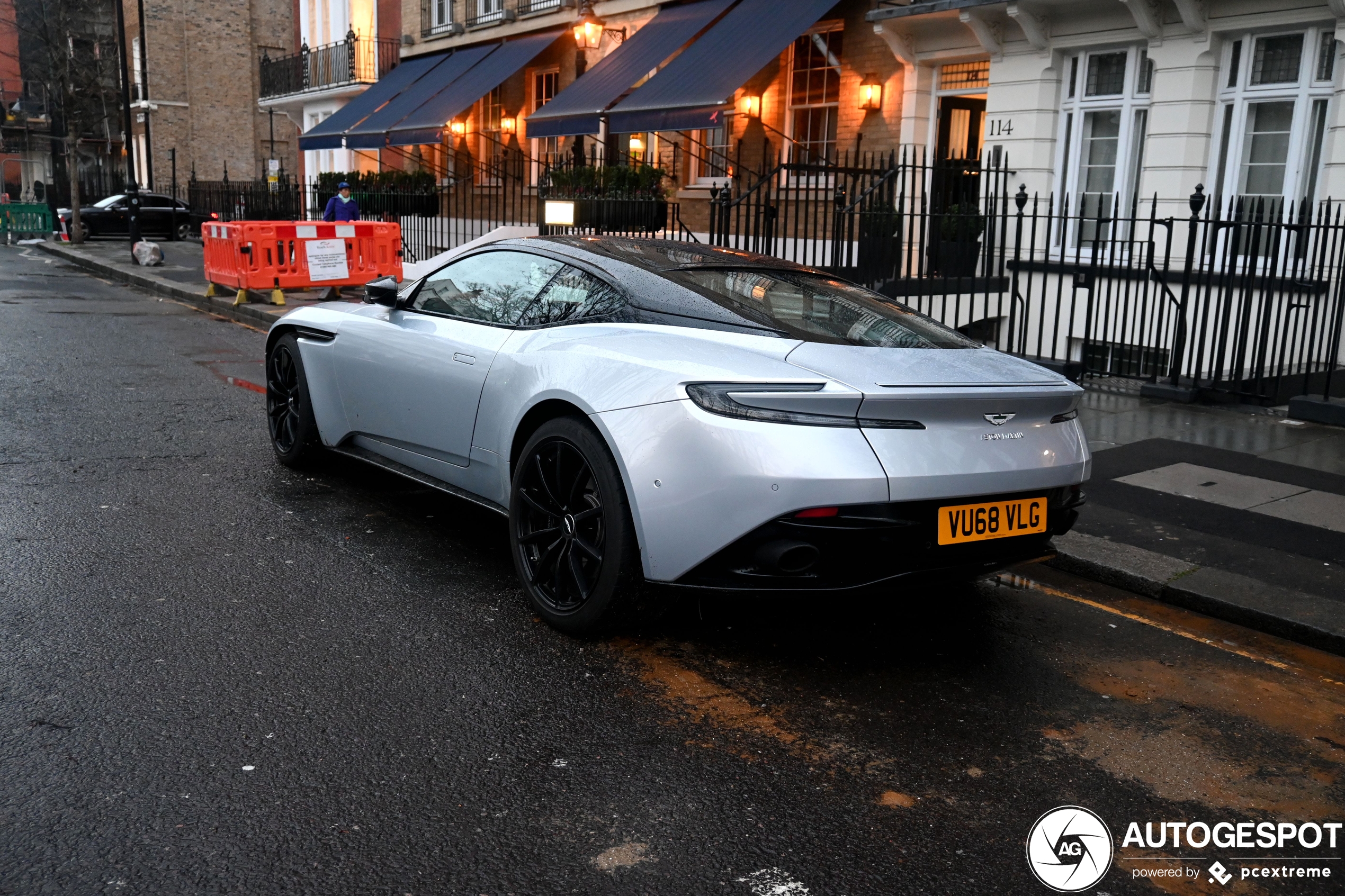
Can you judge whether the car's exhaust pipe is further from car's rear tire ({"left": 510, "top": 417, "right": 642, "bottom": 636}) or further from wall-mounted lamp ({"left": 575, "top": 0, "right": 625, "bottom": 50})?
wall-mounted lamp ({"left": 575, "top": 0, "right": 625, "bottom": 50})

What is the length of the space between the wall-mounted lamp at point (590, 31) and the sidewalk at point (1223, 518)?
44.0 feet

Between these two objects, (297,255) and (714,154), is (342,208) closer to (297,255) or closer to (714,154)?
(297,255)

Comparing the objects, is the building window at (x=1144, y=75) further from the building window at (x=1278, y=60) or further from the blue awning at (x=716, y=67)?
the blue awning at (x=716, y=67)

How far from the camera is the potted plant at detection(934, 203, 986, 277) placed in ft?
39.3

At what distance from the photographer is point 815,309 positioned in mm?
4680

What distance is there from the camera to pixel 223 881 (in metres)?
2.74

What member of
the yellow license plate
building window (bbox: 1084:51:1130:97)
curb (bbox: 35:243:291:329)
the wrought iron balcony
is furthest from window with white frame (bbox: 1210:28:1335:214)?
the wrought iron balcony

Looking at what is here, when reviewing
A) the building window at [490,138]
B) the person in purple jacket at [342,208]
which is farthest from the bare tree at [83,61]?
the person in purple jacket at [342,208]

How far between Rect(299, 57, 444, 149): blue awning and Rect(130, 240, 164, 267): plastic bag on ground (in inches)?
155

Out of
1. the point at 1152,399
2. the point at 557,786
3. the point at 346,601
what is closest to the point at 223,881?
the point at 557,786

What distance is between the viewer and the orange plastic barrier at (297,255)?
16.1 m

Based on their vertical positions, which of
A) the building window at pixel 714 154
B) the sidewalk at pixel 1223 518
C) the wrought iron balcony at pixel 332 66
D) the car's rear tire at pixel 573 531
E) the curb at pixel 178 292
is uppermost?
the wrought iron balcony at pixel 332 66

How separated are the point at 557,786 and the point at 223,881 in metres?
0.90

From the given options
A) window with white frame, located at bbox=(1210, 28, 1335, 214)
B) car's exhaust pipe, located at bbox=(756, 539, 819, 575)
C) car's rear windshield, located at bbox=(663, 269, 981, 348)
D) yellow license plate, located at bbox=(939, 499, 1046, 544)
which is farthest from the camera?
Result: window with white frame, located at bbox=(1210, 28, 1335, 214)
